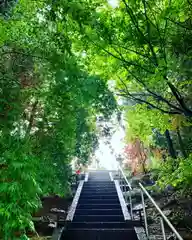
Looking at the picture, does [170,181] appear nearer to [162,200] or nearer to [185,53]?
[185,53]

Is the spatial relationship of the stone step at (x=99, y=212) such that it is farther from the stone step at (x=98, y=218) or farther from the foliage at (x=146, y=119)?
the foliage at (x=146, y=119)

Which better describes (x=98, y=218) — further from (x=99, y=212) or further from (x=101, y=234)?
(x=101, y=234)

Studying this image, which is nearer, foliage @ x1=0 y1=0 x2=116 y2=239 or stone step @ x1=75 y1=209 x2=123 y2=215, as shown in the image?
foliage @ x1=0 y1=0 x2=116 y2=239

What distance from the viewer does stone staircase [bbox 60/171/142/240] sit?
550 centimetres

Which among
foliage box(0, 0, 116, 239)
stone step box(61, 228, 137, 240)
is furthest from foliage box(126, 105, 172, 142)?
stone step box(61, 228, 137, 240)

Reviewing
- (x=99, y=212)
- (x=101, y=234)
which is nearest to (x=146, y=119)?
(x=101, y=234)

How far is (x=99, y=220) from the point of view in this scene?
6508 millimetres

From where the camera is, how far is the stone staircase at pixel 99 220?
5.50m

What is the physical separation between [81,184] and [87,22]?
26.4ft

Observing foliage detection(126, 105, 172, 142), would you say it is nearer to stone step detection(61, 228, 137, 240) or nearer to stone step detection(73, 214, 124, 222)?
stone step detection(73, 214, 124, 222)

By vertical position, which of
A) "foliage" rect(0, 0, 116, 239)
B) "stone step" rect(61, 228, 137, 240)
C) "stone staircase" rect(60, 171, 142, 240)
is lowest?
"stone step" rect(61, 228, 137, 240)

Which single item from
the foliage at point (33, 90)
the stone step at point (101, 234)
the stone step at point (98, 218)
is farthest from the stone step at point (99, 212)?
the foliage at point (33, 90)

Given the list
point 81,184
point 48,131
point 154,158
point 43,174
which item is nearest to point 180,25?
point 48,131

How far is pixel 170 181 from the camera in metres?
4.45
